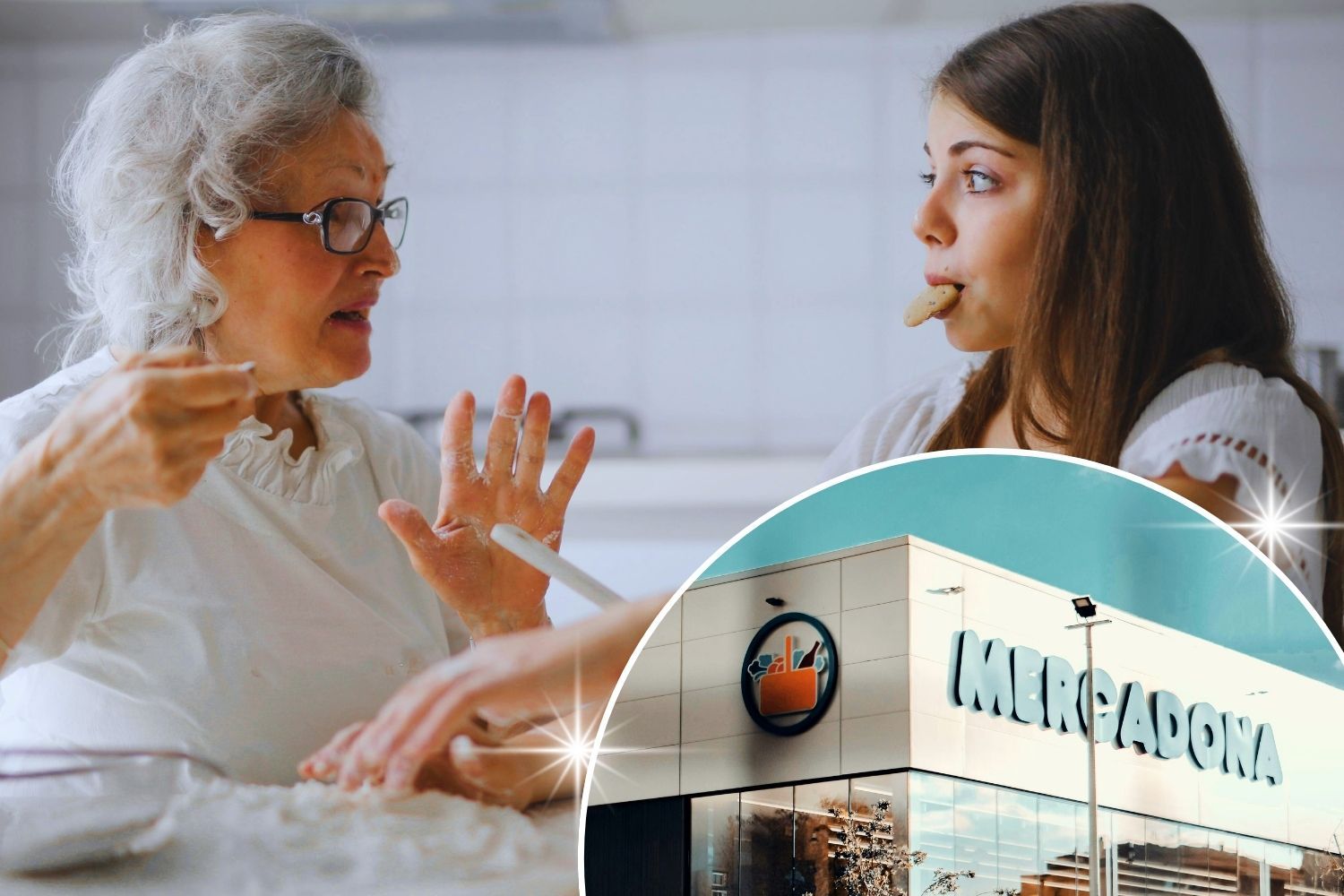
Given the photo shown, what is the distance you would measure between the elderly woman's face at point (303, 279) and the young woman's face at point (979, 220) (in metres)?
0.38

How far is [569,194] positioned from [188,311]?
0.47 meters

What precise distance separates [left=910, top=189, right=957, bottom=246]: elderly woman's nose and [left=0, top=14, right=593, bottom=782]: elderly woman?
28 cm

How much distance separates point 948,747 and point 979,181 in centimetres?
36

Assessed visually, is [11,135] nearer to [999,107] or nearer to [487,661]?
[487,661]

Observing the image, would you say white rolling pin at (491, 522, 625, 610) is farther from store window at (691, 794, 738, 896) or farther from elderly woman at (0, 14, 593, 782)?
store window at (691, 794, 738, 896)

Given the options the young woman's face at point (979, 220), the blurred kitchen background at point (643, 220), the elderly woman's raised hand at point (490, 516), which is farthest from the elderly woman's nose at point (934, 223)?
the elderly woman's raised hand at point (490, 516)

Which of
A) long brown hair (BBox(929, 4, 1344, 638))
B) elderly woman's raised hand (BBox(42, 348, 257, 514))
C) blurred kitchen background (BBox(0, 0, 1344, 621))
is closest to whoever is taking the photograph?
elderly woman's raised hand (BBox(42, 348, 257, 514))

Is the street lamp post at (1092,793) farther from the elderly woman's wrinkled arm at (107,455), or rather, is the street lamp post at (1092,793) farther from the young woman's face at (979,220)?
the elderly woman's wrinkled arm at (107,455)

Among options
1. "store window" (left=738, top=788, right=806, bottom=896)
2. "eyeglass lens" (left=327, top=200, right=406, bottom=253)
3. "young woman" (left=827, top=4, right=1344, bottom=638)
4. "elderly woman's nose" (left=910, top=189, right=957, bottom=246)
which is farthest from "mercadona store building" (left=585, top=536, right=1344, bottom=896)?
"eyeglass lens" (left=327, top=200, right=406, bottom=253)

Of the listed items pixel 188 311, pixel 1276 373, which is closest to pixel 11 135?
pixel 188 311

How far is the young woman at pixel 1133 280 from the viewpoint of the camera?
2.36ft

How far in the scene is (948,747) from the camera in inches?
25.7

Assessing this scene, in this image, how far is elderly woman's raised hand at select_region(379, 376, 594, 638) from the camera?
0.77 metres

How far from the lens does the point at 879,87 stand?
98 centimetres
